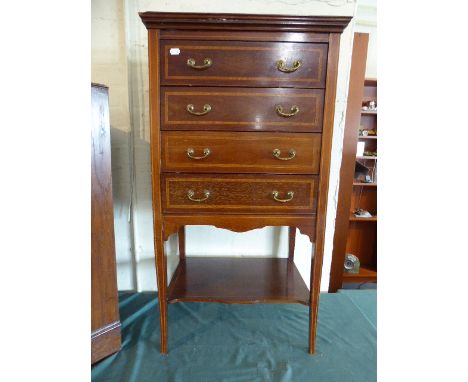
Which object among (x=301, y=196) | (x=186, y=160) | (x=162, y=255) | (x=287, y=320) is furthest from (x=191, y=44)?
(x=287, y=320)

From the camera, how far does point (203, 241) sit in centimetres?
168

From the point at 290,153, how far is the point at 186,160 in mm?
410

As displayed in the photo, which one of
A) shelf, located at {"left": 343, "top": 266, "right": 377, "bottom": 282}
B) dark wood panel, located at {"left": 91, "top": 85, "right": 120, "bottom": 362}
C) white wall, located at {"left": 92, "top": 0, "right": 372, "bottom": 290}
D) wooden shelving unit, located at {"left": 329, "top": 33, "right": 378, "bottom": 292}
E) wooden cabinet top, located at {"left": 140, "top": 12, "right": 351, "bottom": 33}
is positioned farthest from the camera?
shelf, located at {"left": 343, "top": 266, "right": 377, "bottom": 282}

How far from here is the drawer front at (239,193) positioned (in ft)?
3.55

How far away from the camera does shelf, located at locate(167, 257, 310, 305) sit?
122cm

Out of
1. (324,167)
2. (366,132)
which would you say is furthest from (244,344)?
(366,132)

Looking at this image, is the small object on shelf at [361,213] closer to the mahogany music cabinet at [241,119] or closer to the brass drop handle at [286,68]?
the mahogany music cabinet at [241,119]

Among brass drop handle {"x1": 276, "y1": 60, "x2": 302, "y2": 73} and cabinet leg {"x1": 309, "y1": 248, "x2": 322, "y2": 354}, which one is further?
cabinet leg {"x1": 309, "y1": 248, "x2": 322, "y2": 354}

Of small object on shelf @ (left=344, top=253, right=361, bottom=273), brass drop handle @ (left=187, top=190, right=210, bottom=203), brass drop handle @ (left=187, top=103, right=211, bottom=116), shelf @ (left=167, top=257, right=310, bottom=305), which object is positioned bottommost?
small object on shelf @ (left=344, top=253, right=361, bottom=273)

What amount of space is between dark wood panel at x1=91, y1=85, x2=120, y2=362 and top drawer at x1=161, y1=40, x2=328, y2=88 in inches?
11.9

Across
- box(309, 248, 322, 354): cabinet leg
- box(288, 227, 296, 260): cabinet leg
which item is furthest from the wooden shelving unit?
box(309, 248, 322, 354): cabinet leg

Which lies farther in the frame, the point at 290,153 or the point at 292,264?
the point at 292,264

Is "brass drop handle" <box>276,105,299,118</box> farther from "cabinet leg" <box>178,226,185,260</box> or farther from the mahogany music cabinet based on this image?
"cabinet leg" <box>178,226,185,260</box>
